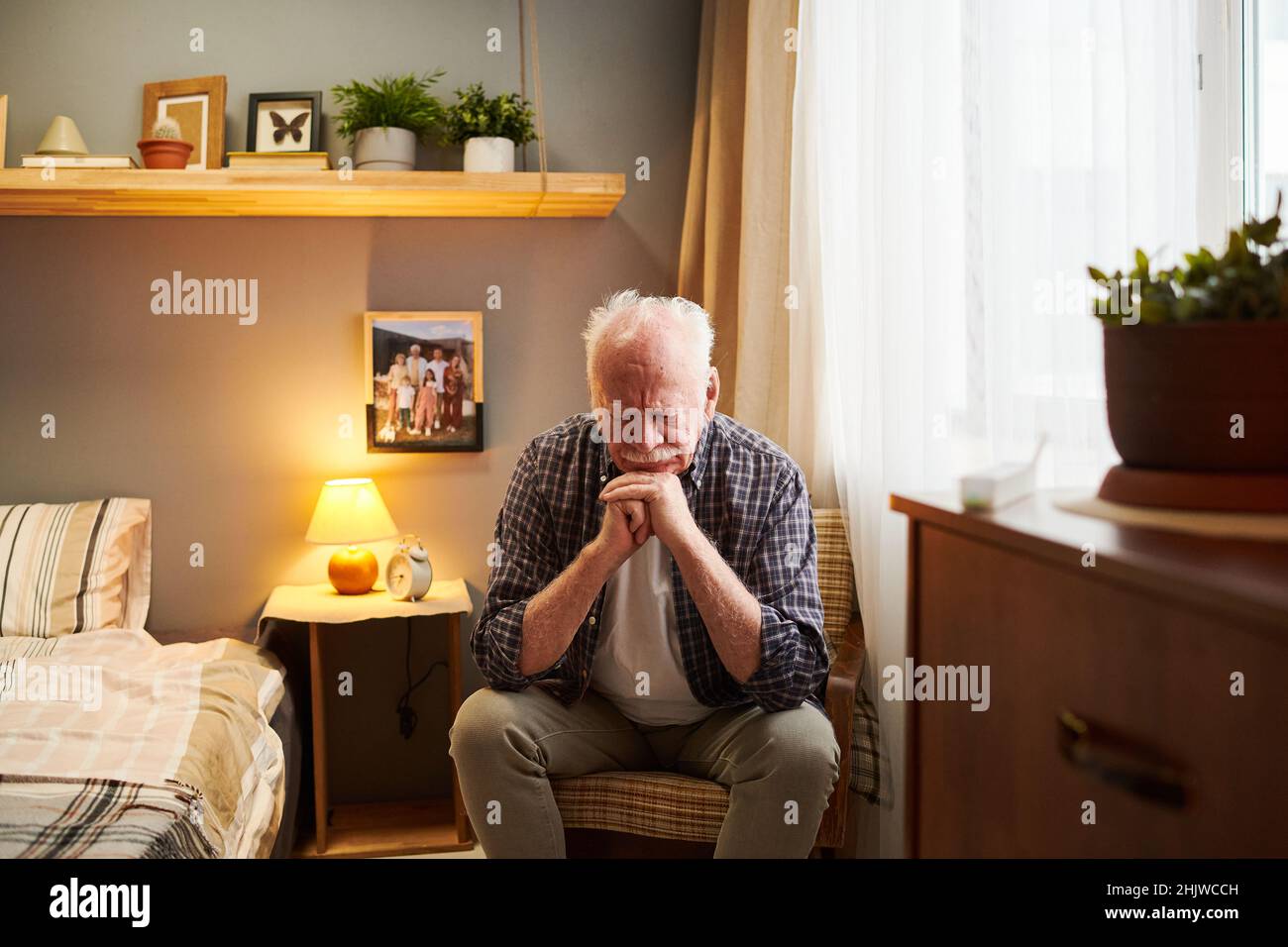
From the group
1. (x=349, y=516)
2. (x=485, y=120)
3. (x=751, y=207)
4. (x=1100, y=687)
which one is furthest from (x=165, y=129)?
(x=1100, y=687)

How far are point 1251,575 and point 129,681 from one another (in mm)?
2324

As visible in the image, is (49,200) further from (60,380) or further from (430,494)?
(430,494)

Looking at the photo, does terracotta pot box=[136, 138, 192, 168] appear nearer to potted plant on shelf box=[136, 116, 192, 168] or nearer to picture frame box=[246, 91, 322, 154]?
potted plant on shelf box=[136, 116, 192, 168]

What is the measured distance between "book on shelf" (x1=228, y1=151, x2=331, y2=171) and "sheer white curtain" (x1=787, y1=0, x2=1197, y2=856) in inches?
51.8

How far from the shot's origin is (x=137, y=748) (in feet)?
6.20

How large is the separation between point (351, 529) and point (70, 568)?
29.9 inches

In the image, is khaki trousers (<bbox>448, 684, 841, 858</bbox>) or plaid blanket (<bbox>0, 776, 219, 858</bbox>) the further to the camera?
khaki trousers (<bbox>448, 684, 841, 858</bbox>)

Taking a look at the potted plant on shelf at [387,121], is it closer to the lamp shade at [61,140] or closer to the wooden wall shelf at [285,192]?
the wooden wall shelf at [285,192]

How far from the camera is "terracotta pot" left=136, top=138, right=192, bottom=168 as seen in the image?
277 centimetres

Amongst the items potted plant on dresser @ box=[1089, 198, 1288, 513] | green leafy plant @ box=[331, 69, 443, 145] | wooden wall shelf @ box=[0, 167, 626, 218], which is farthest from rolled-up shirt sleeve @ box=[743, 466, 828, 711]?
green leafy plant @ box=[331, 69, 443, 145]

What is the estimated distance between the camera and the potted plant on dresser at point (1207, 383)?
0.72 m

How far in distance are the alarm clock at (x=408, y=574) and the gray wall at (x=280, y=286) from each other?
265 millimetres

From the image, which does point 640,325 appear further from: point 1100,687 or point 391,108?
point 391,108

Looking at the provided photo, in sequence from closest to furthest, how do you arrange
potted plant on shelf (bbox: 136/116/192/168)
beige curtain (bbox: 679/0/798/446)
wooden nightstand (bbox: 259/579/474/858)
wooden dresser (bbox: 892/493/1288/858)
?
wooden dresser (bbox: 892/493/1288/858), beige curtain (bbox: 679/0/798/446), wooden nightstand (bbox: 259/579/474/858), potted plant on shelf (bbox: 136/116/192/168)
